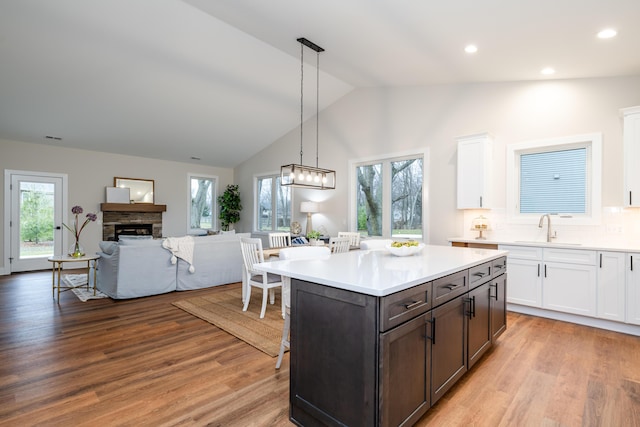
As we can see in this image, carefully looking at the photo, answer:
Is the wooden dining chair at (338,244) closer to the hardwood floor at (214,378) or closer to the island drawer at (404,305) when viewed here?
the hardwood floor at (214,378)

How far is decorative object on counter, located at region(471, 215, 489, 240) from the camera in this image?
4477 millimetres

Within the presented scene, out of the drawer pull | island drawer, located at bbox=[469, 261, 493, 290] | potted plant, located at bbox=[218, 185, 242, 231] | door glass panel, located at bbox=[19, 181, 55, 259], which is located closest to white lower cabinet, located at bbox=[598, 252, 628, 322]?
island drawer, located at bbox=[469, 261, 493, 290]

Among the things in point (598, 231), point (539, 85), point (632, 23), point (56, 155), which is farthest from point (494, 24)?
point (56, 155)

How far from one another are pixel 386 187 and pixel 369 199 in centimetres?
45

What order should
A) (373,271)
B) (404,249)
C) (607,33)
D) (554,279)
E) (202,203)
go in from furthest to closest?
1. (202,203)
2. (554,279)
3. (607,33)
4. (404,249)
5. (373,271)

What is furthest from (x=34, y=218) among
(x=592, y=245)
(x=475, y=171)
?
(x=592, y=245)

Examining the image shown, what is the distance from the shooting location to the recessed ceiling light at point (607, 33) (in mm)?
2729

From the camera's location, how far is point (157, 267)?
478 cm

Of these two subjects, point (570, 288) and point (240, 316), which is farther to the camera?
point (240, 316)

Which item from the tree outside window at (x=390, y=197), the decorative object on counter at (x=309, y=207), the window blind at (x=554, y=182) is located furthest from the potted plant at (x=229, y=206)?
the window blind at (x=554, y=182)

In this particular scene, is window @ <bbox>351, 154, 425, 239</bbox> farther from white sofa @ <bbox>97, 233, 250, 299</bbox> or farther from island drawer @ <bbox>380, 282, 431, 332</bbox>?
island drawer @ <bbox>380, 282, 431, 332</bbox>

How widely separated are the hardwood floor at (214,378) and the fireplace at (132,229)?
4.15m

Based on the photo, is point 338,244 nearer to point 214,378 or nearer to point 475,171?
point 475,171

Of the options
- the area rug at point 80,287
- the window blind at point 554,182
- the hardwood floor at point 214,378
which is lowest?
the area rug at point 80,287
